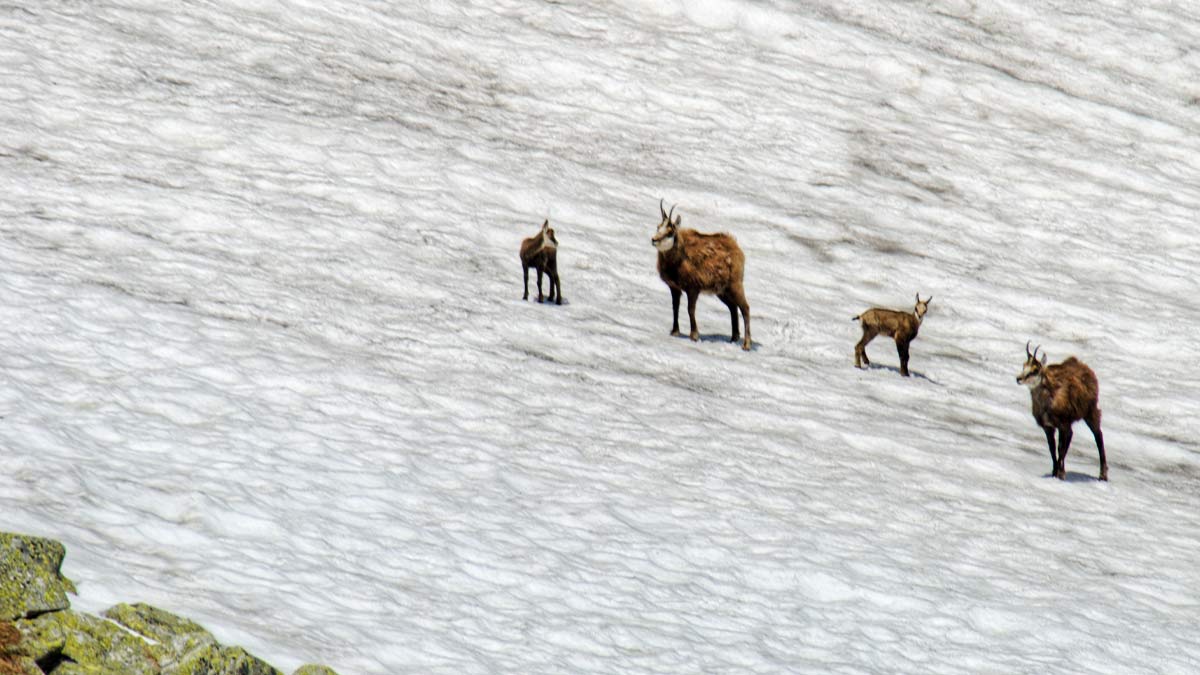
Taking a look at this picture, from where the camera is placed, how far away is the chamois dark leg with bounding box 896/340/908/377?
51.9 feet

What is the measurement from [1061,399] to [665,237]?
15.4 feet

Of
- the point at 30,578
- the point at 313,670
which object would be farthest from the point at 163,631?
the point at 313,670

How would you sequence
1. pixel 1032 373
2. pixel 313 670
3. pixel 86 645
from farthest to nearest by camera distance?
pixel 1032 373 < pixel 313 670 < pixel 86 645

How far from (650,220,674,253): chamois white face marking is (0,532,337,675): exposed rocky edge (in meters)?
9.65

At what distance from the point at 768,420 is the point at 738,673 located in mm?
5346

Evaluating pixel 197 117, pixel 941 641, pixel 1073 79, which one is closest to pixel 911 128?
pixel 1073 79

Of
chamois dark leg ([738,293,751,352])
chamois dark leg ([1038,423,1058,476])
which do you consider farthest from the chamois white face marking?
chamois dark leg ([1038,423,1058,476])

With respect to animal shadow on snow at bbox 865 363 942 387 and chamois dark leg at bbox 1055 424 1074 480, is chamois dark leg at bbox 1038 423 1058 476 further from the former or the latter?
animal shadow on snow at bbox 865 363 942 387

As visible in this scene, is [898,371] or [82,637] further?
[898,371]

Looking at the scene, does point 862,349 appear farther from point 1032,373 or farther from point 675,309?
point 1032,373

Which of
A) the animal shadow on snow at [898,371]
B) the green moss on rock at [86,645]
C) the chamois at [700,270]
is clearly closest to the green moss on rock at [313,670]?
the green moss on rock at [86,645]

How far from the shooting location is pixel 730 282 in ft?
52.6

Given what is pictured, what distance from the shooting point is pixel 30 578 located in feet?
21.2

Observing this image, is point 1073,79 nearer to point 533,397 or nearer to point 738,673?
point 533,397
